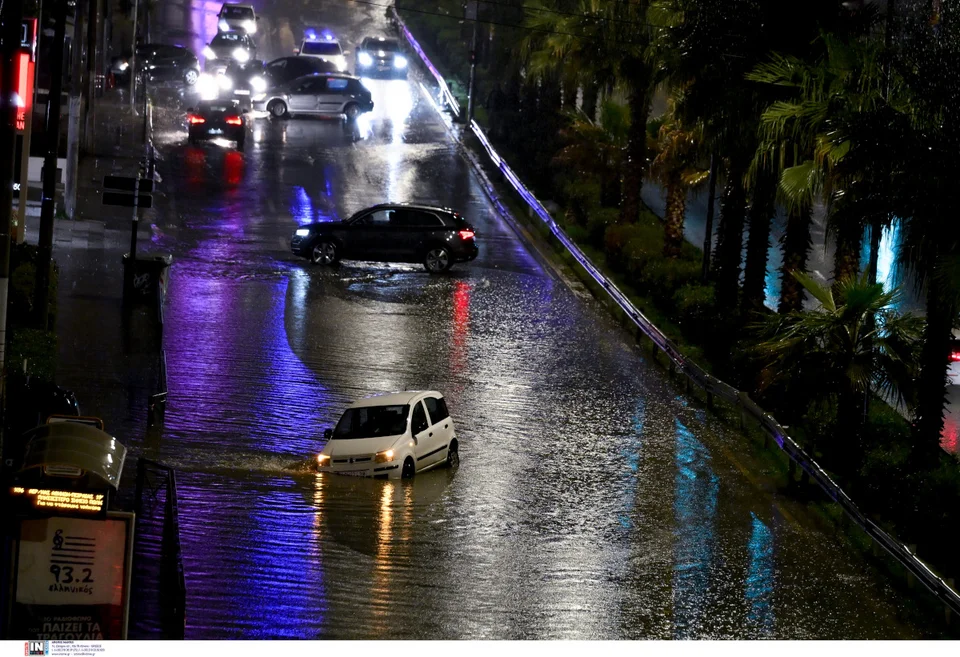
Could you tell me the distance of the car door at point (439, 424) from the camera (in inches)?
830

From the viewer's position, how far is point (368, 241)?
1372 inches

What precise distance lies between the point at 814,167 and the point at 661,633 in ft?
29.2

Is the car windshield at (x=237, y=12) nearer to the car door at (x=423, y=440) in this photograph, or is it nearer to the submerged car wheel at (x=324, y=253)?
the submerged car wheel at (x=324, y=253)

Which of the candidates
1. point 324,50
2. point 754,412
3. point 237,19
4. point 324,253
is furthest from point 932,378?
point 237,19

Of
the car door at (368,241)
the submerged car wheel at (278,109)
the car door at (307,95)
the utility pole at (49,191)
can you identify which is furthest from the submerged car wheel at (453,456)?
the submerged car wheel at (278,109)

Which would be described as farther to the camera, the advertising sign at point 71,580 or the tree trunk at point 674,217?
the tree trunk at point 674,217

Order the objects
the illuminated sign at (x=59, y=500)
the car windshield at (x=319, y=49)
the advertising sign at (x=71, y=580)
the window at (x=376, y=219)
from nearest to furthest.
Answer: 1. the advertising sign at (x=71, y=580)
2. the illuminated sign at (x=59, y=500)
3. the window at (x=376, y=219)
4. the car windshield at (x=319, y=49)

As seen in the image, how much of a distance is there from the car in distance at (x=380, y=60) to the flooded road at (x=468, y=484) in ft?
86.5

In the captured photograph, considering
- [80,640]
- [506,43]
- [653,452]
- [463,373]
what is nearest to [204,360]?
[463,373]

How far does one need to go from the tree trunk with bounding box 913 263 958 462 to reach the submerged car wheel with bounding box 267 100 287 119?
3550 cm

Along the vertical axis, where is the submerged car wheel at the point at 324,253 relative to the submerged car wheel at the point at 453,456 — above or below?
above

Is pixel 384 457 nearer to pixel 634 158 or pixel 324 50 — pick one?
pixel 634 158

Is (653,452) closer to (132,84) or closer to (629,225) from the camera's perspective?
(629,225)
